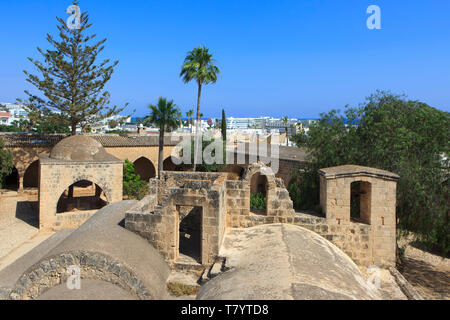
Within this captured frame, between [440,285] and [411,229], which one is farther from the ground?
[411,229]

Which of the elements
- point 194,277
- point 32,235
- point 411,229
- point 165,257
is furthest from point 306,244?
point 32,235

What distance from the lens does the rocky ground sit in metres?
10.4

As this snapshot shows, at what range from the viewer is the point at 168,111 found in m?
23.9

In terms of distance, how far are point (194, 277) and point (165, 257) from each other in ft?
2.77

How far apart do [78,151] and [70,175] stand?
64.1 inches

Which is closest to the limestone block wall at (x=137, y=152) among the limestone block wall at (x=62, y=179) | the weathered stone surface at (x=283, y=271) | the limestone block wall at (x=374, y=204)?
the limestone block wall at (x=62, y=179)

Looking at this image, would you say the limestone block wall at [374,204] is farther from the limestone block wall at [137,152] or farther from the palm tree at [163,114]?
the limestone block wall at [137,152]

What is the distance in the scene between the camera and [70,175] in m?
17.0

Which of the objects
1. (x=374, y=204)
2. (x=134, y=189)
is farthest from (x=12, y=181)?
(x=374, y=204)

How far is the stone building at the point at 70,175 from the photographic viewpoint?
1656cm

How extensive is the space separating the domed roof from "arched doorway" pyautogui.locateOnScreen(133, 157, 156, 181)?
1043 cm

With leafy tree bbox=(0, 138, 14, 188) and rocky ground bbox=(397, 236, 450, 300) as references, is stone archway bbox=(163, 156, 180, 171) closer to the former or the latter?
leafy tree bbox=(0, 138, 14, 188)

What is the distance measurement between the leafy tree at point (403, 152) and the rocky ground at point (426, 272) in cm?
104

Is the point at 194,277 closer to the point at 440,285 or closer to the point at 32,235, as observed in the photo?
the point at 440,285
